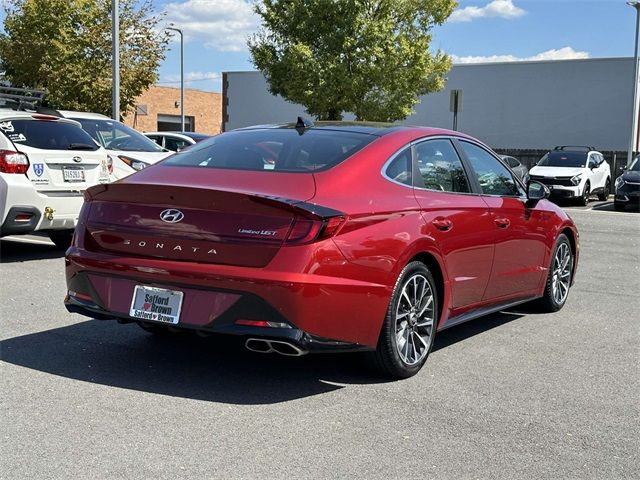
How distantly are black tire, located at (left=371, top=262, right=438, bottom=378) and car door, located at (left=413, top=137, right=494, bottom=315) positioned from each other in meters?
0.25

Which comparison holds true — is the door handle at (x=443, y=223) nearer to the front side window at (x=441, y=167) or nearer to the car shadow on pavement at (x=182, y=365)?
the front side window at (x=441, y=167)

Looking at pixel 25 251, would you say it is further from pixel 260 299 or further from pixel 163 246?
pixel 260 299

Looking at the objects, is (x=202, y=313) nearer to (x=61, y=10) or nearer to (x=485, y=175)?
(x=485, y=175)

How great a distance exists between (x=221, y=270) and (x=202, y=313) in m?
0.26

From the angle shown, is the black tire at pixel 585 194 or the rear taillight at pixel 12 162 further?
the black tire at pixel 585 194

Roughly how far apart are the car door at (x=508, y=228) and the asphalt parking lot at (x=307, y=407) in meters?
0.42

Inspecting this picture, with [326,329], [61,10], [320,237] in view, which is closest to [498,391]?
[326,329]

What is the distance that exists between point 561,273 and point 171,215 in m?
4.18

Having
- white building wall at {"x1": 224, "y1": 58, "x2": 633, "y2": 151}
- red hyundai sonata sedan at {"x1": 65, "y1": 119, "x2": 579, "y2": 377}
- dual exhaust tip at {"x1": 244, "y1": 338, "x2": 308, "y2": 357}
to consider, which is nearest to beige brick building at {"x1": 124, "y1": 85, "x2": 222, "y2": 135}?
white building wall at {"x1": 224, "y1": 58, "x2": 633, "y2": 151}

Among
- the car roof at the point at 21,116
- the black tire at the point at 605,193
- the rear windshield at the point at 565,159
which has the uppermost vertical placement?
the car roof at the point at 21,116

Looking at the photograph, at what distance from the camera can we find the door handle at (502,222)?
236 inches

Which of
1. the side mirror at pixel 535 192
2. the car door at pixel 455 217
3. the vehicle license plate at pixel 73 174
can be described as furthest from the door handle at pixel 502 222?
the vehicle license plate at pixel 73 174

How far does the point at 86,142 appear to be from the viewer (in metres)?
9.73

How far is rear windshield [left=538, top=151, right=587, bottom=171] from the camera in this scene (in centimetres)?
2417
